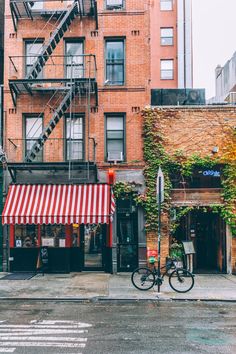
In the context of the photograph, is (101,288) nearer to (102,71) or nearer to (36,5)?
(102,71)

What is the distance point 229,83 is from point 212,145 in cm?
2761

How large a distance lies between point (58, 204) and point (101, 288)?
405cm

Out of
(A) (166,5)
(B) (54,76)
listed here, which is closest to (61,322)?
(B) (54,76)

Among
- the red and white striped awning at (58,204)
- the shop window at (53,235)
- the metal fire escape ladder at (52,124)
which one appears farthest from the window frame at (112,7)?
the shop window at (53,235)

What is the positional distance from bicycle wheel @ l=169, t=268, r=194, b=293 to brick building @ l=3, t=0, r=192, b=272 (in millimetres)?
3665

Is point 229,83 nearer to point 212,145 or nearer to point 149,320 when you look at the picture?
point 212,145

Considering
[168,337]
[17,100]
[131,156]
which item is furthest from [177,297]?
[17,100]

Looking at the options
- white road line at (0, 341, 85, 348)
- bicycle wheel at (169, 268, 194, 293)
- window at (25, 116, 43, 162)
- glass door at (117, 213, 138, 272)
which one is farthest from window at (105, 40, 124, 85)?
white road line at (0, 341, 85, 348)

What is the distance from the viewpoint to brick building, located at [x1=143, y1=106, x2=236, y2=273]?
17.8 metres

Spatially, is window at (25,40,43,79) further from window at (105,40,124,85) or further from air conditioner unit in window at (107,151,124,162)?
air conditioner unit in window at (107,151,124,162)

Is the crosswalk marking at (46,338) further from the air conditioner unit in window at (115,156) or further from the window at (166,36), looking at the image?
the window at (166,36)

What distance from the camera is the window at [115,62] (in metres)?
18.7

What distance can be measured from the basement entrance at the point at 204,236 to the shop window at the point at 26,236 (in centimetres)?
595

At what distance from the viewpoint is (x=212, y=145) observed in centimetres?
1795
